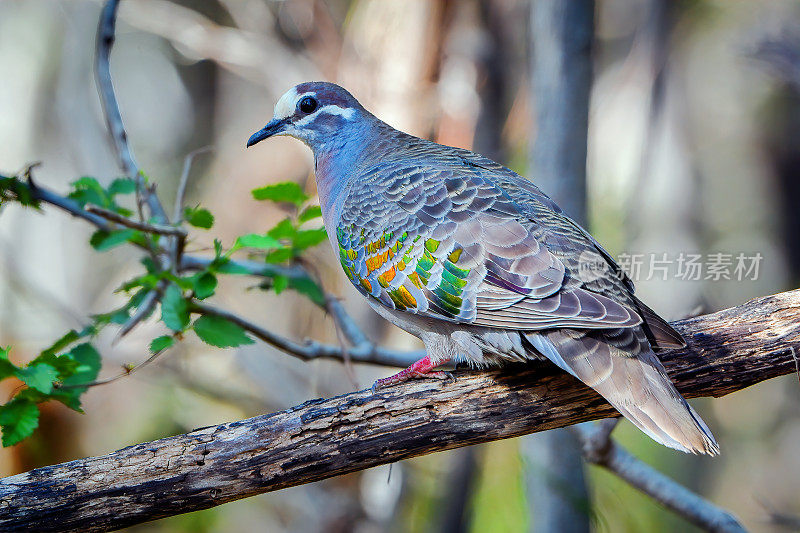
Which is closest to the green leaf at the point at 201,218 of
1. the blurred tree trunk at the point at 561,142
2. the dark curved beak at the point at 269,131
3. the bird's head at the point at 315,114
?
the dark curved beak at the point at 269,131

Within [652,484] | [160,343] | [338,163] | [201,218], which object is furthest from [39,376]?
[652,484]

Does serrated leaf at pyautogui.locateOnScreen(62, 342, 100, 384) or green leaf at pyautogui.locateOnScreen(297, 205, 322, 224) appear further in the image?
green leaf at pyautogui.locateOnScreen(297, 205, 322, 224)

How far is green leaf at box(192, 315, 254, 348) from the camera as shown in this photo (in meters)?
2.90

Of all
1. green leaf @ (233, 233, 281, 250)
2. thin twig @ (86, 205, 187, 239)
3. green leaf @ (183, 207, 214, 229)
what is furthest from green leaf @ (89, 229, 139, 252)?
green leaf @ (233, 233, 281, 250)

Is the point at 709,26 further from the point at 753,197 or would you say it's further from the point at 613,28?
the point at 753,197

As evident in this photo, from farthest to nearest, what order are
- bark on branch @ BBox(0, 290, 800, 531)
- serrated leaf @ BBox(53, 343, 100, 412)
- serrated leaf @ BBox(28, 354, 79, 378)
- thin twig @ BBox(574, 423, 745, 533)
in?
thin twig @ BBox(574, 423, 745, 533) → serrated leaf @ BBox(53, 343, 100, 412) → serrated leaf @ BBox(28, 354, 79, 378) → bark on branch @ BBox(0, 290, 800, 531)

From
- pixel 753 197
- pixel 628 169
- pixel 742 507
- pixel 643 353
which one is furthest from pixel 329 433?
pixel 742 507

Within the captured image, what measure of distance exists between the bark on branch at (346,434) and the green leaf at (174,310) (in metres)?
0.52

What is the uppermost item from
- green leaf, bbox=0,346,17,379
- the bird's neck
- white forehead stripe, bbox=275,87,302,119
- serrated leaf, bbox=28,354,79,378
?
white forehead stripe, bbox=275,87,302,119

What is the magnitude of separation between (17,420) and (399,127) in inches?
147

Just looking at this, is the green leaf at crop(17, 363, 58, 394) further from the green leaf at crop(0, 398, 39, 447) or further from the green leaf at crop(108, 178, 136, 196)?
the green leaf at crop(108, 178, 136, 196)

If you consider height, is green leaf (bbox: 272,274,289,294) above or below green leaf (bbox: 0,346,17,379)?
above

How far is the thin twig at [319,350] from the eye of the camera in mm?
3402

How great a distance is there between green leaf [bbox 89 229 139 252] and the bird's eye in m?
1.13
